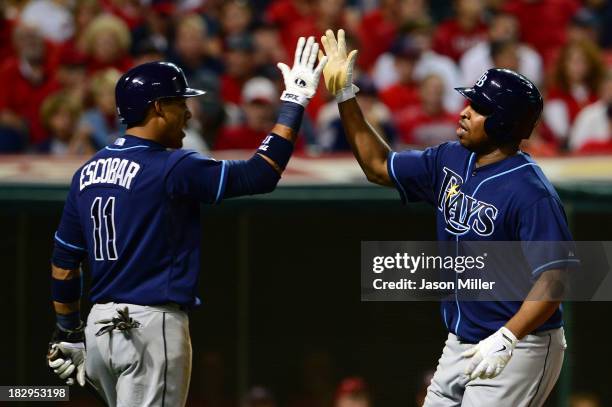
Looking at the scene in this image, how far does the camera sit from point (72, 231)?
159 inches

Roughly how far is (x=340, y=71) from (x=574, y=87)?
4.21 m

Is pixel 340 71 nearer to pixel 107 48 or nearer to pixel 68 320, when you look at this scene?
pixel 68 320

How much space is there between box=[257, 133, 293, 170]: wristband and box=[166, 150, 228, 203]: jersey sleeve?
0.17 meters

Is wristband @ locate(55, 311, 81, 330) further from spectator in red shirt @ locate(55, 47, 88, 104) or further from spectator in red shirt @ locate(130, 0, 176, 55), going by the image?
spectator in red shirt @ locate(130, 0, 176, 55)

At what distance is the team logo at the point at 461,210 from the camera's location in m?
3.93

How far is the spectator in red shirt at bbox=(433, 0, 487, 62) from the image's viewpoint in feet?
29.8

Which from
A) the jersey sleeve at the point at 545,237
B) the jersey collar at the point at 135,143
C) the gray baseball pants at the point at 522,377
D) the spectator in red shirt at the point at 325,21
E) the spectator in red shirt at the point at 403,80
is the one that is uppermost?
the spectator in red shirt at the point at 325,21

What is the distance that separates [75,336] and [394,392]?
1842mm

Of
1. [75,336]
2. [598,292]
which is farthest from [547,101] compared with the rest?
[75,336]

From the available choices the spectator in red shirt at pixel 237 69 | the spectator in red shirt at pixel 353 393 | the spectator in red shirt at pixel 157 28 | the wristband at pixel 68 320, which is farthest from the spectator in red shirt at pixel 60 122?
the wristband at pixel 68 320

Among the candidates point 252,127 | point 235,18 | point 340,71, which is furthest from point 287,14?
point 340,71

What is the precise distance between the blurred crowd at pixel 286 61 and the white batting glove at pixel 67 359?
8.92 feet

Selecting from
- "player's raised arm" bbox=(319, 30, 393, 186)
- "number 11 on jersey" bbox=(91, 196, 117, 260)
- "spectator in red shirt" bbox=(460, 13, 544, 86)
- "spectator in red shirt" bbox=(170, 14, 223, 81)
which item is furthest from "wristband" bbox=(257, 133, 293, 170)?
"spectator in red shirt" bbox=(460, 13, 544, 86)

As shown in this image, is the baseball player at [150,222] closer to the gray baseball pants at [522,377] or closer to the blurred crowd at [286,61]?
the gray baseball pants at [522,377]
